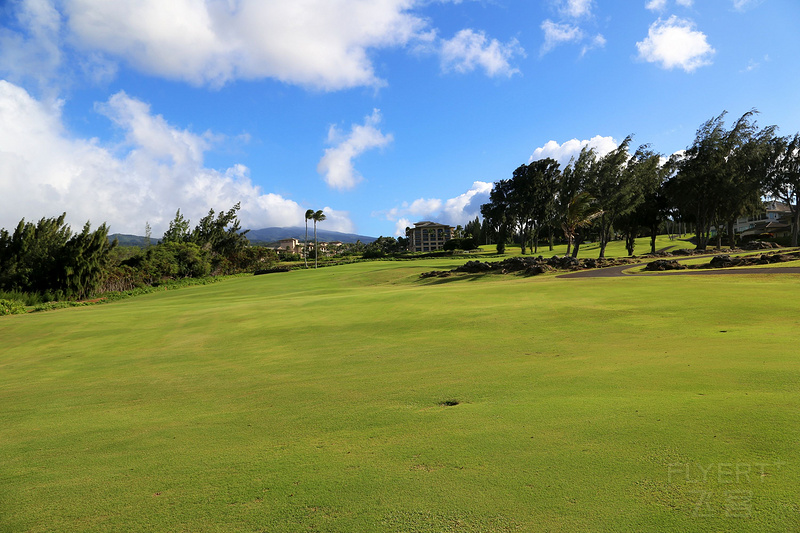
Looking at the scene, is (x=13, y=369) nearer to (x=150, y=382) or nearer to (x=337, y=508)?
(x=150, y=382)

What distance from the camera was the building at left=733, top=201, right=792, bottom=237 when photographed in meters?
75.8

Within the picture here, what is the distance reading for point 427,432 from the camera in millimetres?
4766

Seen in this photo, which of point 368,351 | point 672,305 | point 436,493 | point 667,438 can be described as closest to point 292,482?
A: point 436,493

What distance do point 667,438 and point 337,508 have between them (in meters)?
3.32

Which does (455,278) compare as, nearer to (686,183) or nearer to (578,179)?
(578,179)

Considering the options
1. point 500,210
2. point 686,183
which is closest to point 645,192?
point 686,183

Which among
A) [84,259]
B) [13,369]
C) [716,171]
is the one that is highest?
[716,171]

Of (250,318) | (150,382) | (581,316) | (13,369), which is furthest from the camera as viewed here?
(250,318)

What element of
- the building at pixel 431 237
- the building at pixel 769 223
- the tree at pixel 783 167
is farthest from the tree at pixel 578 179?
the building at pixel 431 237

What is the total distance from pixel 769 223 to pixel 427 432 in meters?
108

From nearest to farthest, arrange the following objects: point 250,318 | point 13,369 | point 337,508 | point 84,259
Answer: point 337,508 < point 13,369 < point 250,318 < point 84,259

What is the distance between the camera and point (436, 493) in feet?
11.4

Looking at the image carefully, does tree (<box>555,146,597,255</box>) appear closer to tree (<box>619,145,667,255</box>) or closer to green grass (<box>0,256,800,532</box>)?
tree (<box>619,145,667,255</box>)

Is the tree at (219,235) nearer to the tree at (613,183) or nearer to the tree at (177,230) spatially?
the tree at (177,230)
